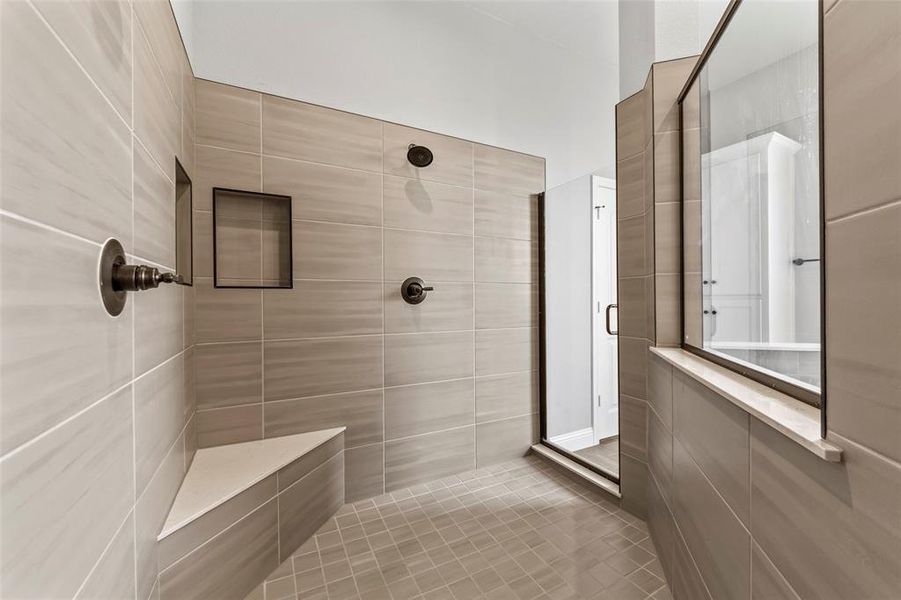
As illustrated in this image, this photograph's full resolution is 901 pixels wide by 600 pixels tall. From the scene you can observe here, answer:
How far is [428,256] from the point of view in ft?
7.56

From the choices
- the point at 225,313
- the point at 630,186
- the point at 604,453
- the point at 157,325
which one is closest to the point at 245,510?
the point at 157,325

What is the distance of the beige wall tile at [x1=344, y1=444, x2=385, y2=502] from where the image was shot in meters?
2.10

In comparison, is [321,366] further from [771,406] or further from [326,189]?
[771,406]

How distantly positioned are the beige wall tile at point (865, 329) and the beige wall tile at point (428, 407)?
6.18 ft

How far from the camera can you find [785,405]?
837 mm

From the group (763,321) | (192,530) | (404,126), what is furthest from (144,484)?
Result: (404,126)

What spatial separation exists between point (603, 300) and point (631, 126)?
1.29m

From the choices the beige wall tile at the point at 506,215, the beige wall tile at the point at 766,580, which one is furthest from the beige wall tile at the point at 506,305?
the beige wall tile at the point at 766,580

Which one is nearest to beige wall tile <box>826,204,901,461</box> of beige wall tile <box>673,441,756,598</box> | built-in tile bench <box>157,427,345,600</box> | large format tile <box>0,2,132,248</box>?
beige wall tile <box>673,441,756,598</box>

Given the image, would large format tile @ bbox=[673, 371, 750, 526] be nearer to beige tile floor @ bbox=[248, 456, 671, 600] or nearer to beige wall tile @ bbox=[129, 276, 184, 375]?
beige tile floor @ bbox=[248, 456, 671, 600]

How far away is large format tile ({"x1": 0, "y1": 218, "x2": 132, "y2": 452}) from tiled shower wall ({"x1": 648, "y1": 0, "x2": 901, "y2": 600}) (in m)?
1.14

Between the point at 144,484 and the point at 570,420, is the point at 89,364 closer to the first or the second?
the point at 144,484

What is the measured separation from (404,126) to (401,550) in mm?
2150

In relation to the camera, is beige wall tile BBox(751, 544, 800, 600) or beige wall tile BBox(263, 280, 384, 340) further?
beige wall tile BBox(263, 280, 384, 340)
